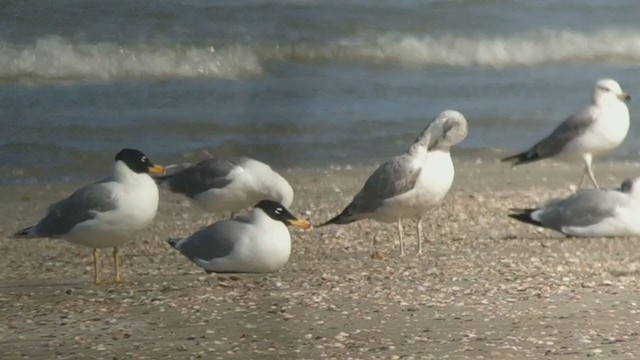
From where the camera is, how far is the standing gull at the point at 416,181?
371 inches

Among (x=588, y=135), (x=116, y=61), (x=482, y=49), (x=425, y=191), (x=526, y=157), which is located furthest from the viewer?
(x=482, y=49)

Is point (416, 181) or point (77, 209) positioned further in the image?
point (416, 181)

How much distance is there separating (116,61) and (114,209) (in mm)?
11081

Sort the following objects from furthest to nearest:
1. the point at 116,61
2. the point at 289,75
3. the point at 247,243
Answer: the point at 116,61 < the point at 289,75 < the point at 247,243

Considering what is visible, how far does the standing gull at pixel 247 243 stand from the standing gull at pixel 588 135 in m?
3.57

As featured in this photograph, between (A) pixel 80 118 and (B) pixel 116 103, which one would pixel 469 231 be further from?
(B) pixel 116 103

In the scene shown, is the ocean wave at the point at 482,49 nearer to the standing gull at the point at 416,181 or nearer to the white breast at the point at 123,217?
the standing gull at the point at 416,181

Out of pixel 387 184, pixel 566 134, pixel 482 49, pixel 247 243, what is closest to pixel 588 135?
pixel 566 134

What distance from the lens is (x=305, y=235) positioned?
10102 millimetres

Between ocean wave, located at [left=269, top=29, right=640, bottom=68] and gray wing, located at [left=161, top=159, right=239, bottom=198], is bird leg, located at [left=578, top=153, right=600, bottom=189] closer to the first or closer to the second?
gray wing, located at [left=161, top=159, right=239, bottom=198]

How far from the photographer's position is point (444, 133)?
31.3 ft

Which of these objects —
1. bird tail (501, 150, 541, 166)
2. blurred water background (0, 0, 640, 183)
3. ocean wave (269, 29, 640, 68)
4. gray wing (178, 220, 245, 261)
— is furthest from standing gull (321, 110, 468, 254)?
ocean wave (269, 29, 640, 68)

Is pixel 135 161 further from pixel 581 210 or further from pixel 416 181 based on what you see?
pixel 581 210

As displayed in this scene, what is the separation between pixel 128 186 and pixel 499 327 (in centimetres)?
243
